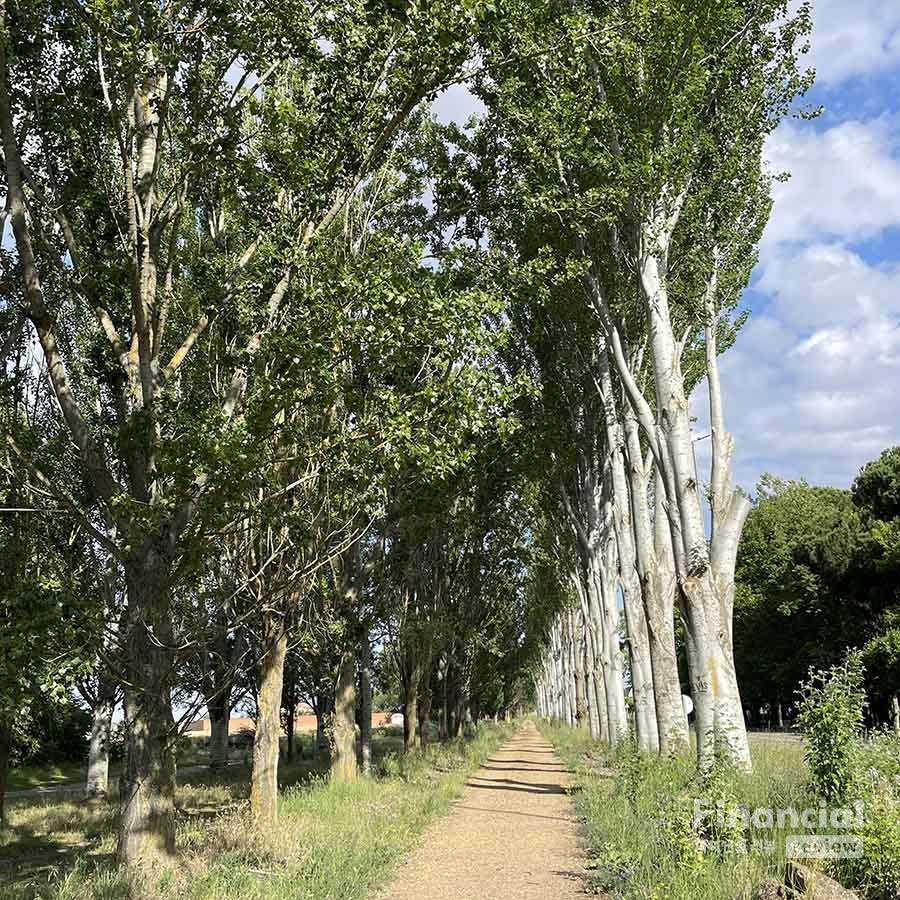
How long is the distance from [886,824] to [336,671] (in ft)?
42.9

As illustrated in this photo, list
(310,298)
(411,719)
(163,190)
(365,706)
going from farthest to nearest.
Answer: (411,719)
(365,706)
(163,190)
(310,298)

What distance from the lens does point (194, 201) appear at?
35.5 feet

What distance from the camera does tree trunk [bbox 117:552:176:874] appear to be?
24.8 feet

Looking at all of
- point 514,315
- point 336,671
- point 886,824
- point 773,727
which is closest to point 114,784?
point 336,671

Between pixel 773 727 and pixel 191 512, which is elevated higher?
pixel 191 512

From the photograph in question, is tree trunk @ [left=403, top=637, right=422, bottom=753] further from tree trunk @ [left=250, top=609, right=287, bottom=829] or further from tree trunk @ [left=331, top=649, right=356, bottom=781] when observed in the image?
tree trunk @ [left=250, top=609, right=287, bottom=829]

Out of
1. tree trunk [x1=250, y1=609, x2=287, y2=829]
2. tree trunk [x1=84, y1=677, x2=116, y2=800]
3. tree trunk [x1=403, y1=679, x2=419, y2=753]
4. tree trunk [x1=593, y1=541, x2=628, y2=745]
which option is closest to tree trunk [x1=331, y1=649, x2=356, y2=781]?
tree trunk [x1=250, y1=609, x2=287, y2=829]

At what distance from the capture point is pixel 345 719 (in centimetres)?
1722

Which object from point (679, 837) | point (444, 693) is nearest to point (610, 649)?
point (444, 693)

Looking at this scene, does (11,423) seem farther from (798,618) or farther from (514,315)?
(798,618)

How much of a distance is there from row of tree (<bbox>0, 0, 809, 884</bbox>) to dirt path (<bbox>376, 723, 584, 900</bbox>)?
7.82ft

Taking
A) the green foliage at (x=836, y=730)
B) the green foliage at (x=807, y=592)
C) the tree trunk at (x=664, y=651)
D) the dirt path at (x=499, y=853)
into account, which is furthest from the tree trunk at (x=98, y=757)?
the green foliage at (x=807, y=592)

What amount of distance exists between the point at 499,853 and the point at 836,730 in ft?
17.1

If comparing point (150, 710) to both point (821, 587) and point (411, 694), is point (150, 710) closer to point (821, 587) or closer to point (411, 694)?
point (411, 694)
